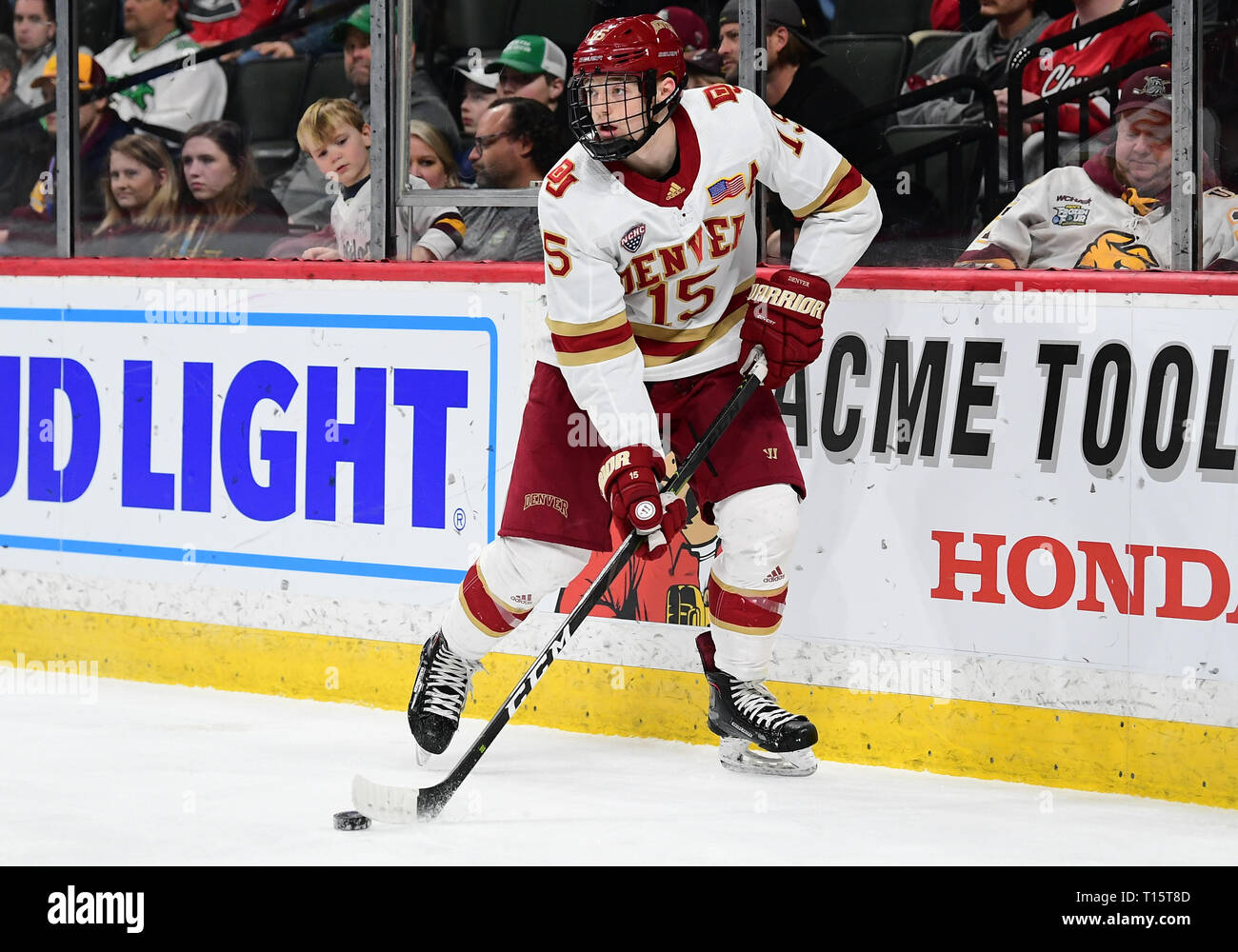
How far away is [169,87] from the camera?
418cm

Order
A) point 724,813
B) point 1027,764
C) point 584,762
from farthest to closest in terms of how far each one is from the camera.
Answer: point 584,762 < point 1027,764 < point 724,813

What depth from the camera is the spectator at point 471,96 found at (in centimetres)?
367

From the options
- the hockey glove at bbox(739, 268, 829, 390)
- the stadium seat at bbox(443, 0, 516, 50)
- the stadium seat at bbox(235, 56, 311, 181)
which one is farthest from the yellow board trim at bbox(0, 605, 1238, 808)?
the stadium seat at bbox(443, 0, 516, 50)

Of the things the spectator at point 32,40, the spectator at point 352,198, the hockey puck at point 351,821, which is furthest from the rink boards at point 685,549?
the hockey puck at point 351,821

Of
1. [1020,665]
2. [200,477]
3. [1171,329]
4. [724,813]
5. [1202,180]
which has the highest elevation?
[1202,180]

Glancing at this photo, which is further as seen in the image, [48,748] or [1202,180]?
[48,748]

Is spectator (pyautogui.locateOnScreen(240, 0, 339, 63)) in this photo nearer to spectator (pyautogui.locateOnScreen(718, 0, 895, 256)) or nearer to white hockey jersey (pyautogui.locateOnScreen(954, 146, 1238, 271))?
spectator (pyautogui.locateOnScreen(718, 0, 895, 256))

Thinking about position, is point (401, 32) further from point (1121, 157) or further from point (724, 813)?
point (724, 813)

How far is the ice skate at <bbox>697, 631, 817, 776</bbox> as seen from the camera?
9.64ft

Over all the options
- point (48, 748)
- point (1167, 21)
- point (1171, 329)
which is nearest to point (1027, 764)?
point (1171, 329)

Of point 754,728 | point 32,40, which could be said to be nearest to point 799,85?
point 754,728

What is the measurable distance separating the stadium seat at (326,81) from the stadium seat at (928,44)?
133cm

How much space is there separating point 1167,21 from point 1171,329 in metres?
0.59

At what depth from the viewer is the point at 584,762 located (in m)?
3.12
